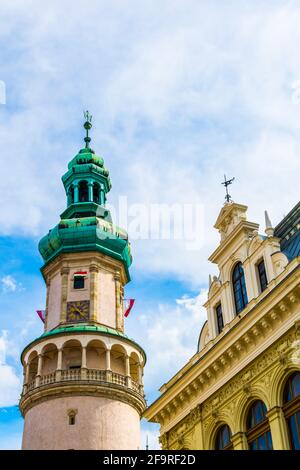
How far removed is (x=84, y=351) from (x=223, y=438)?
20.7m

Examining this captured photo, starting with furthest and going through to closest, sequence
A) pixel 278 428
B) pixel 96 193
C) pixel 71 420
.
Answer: pixel 96 193
pixel 71 420
pixel 278 428

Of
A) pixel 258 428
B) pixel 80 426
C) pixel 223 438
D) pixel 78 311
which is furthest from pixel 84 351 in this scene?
pixel 258 428

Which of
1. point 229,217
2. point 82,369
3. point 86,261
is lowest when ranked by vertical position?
point 229,217

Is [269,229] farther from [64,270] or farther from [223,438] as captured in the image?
[64,270]

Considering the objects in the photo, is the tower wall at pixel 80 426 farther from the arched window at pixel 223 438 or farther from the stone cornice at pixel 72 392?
the arched window at pixel 223 438

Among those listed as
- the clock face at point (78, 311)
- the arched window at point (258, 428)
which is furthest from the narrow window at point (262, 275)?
the clock face at point (78, 311)

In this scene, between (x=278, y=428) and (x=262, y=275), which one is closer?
(x=278, y=428)

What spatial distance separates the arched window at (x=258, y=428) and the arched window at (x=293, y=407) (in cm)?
98

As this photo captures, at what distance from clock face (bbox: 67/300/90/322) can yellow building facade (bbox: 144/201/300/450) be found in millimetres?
18909

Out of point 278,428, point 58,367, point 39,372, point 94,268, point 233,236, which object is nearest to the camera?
point 278,428

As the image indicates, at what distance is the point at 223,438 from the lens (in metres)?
23.8

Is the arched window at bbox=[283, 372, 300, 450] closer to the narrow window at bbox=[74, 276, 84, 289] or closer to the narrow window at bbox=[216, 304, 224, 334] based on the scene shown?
the narrow window at bbox=[216, 304, 224, 334]
